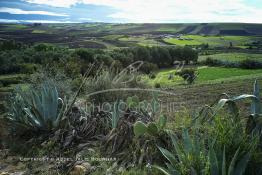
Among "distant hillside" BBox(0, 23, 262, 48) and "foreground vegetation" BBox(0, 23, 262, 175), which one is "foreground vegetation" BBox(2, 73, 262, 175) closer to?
"foreground vegetation" BBox(0, 23, 262, 175)

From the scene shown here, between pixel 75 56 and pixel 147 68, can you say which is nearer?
pixel 147 68

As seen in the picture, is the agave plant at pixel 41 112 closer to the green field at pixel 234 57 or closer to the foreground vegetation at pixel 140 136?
the foreground vegetation at pixel 140 136

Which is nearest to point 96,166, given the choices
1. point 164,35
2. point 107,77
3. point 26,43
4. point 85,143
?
point 85,143

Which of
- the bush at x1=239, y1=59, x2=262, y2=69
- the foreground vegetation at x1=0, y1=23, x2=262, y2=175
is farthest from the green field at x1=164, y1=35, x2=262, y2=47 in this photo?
the foreground vegetation at x1=0, y1=23, x2=262, y2=175

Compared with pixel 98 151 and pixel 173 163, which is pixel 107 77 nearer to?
pixel 98 151

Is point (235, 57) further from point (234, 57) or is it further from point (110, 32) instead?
→ point (110, 32)

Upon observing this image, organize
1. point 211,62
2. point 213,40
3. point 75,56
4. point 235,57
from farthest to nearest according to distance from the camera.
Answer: point 213,40
point 235,57
point 211,62
point 75,56

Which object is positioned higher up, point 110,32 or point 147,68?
point 147,68

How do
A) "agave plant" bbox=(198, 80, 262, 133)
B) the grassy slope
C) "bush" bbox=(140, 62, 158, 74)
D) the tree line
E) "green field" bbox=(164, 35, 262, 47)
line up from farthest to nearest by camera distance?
"green field" bbox=(164, 35, 262, 47)
the grassy slope
the tree line
"bush" bbox=(140, 62, 158, 74)
"agave plant" bbox=(198, 80, 262, 133)

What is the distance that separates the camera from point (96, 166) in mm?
4031

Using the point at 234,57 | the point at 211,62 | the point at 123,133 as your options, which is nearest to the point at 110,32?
the point at 211,62

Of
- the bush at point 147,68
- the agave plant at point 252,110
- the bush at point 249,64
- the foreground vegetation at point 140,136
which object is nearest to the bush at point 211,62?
the bush at point 249,64

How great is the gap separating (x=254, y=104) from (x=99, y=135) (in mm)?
2296

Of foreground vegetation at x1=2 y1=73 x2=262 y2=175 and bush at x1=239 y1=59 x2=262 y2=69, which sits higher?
foreground vegetation at x1=2 y1=73 x2=262 y2=175
